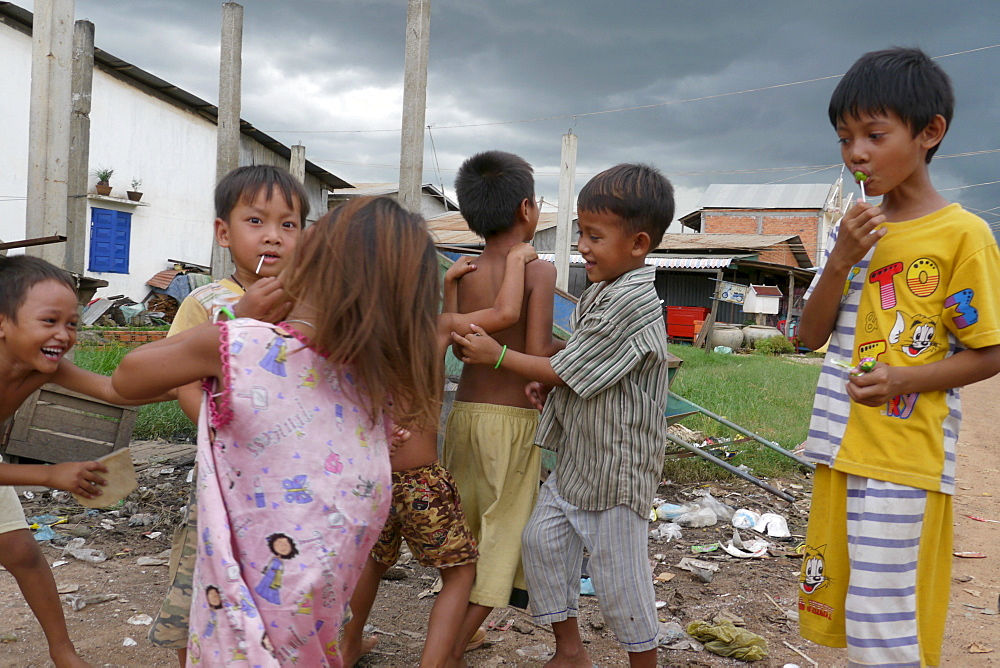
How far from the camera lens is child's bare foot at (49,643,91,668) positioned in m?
2.28

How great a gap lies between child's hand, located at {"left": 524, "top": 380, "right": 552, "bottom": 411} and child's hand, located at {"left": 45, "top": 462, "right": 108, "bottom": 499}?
1210 mm

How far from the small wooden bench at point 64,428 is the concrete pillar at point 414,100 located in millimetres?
2041

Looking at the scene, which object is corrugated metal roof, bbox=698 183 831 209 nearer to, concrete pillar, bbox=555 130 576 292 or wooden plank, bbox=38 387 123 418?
concrete pillar, bbox=555 130 576 292

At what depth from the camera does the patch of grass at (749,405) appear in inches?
219

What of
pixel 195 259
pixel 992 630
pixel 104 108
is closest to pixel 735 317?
pixel 195 259

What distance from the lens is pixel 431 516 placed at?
7.13 feet

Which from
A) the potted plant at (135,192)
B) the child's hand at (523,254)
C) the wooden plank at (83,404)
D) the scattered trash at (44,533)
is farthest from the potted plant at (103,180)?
the child's hand at (523,254)

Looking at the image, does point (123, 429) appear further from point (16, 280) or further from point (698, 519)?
point (698, 519)

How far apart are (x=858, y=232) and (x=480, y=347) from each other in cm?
104

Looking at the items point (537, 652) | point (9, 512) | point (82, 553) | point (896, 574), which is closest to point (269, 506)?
point (9, 512)

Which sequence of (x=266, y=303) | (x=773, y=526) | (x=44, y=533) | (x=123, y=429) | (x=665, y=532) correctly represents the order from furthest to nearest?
Result: 1. (x=123, y=429)
2. (x=773, y=526)
3. (x=665, y=532)
4. (x=44, y=533)
5. (x=266, y=303)

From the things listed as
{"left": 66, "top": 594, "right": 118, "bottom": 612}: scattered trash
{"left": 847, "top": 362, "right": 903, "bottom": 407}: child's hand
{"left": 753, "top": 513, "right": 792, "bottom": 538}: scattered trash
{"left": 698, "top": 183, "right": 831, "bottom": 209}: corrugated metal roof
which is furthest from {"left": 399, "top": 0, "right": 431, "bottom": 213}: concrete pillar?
{"left": 698, "top": 183, "right": 831, "bottom": 209}: corrugated metal roof

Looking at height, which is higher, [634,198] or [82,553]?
[634,198]

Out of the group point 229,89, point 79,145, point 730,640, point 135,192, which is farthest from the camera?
point 135,192
